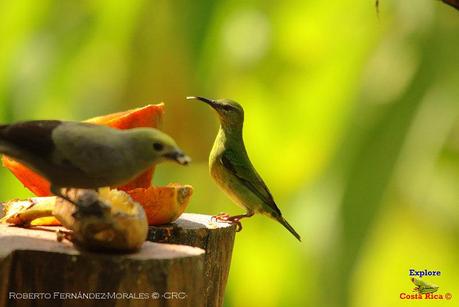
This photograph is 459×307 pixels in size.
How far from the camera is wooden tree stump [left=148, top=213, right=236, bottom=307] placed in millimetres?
2541

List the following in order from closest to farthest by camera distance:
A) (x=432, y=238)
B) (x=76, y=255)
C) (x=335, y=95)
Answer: (x=76, y=255) → (x=432, y=238) → (x=335, y=95)

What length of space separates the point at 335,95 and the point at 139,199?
78.6 inches

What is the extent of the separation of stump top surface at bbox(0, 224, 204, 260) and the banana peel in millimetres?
27

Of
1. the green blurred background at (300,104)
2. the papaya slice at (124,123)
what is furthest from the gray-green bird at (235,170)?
the green blurred background at (300,104)

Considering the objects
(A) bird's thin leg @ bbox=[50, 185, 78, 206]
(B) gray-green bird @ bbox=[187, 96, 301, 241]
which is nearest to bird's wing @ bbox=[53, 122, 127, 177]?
(A) bird's thin leg @ bbox=[50, 185, 78, 206]

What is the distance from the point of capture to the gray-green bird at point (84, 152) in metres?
1.95

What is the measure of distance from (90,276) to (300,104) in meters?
2.47

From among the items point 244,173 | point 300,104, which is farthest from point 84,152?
point 300,104

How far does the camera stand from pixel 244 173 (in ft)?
10.4

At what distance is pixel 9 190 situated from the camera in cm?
424

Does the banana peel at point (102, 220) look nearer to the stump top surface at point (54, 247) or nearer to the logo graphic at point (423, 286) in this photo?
the stump top surface at point (54, 247)

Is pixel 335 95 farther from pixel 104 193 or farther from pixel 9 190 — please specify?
pixel 104 193

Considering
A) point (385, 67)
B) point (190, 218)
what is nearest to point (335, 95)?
point (385, 67)

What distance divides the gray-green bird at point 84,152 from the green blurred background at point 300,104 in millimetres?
2161
